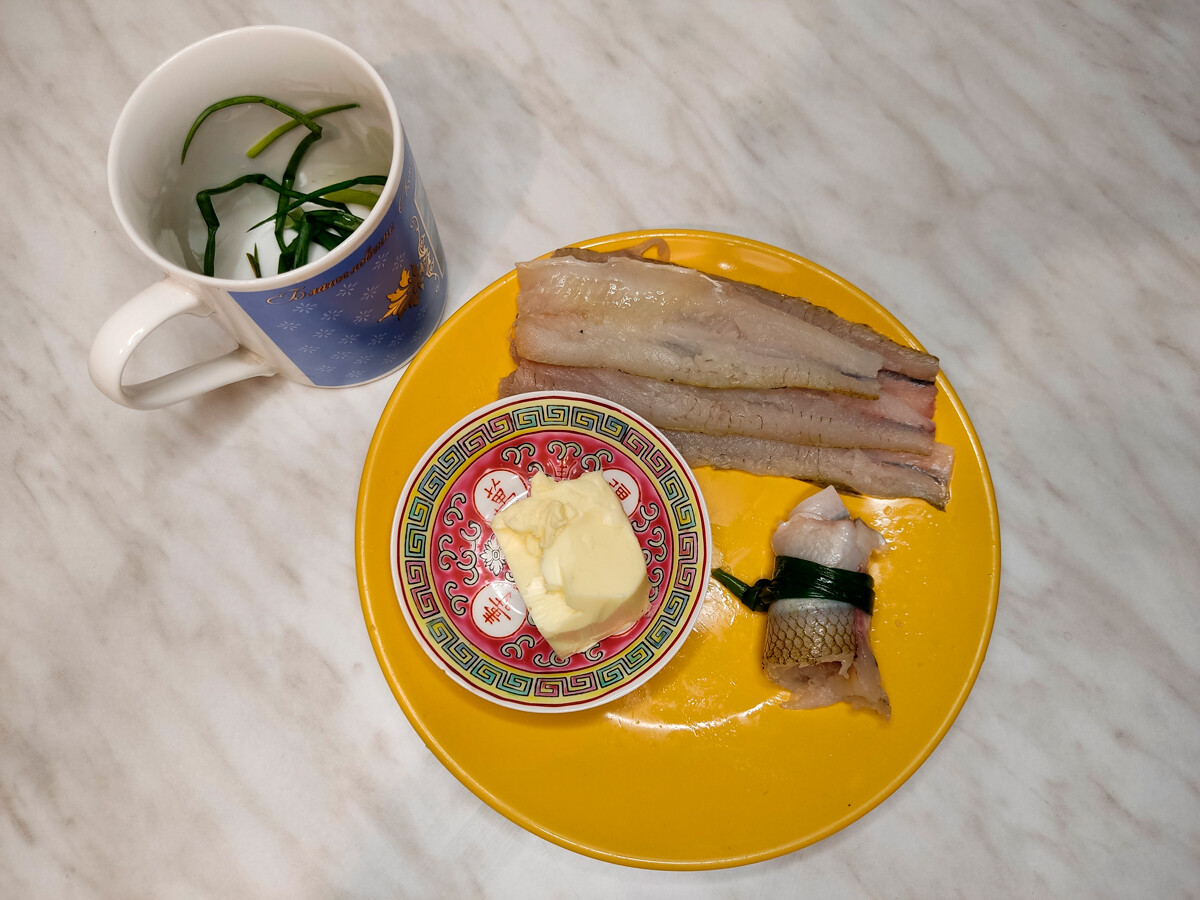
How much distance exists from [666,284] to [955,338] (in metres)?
0.56

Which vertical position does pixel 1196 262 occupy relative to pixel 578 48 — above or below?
above

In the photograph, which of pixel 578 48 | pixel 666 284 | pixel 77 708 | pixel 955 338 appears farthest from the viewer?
pixel 578 48

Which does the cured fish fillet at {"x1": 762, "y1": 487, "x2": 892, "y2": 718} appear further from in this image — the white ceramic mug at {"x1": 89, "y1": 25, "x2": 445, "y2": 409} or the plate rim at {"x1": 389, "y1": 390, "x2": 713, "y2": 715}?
the white ceramic mug at {"x1": 89, "y1": 25, "x2": 445, "y2": 409}

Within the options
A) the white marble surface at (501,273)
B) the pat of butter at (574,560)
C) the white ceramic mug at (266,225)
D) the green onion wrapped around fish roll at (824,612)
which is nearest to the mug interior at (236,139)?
the white ceramic mug at (266,225)

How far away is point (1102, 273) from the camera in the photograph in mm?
1487

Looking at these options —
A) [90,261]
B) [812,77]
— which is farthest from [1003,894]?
[90,261]

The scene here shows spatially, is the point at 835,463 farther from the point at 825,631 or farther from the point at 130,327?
the point at 130,327

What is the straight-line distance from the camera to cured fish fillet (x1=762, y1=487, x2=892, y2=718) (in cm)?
114

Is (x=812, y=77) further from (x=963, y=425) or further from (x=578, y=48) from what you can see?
(x=963, y=425)

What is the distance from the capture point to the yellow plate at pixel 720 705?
1129mm

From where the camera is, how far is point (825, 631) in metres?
1.14

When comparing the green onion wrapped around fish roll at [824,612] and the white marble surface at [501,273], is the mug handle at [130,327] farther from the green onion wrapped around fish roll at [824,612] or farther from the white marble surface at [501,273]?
the green onion wrapped around fish roll at [824,612]

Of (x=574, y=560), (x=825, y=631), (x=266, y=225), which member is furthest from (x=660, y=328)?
(x=266, y=225)

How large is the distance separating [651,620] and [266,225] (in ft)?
2.65
